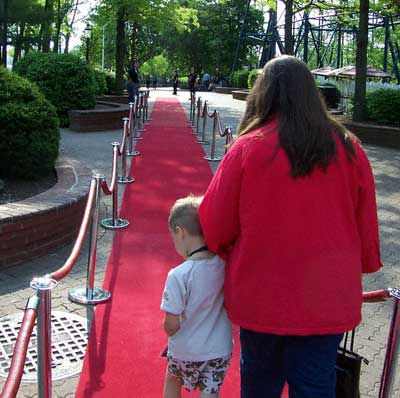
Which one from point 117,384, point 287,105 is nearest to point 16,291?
point 117,384

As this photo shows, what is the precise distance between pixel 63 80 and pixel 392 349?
13133mm

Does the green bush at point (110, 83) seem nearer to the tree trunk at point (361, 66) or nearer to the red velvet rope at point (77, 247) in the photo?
the tree trunk at point (361, 66)

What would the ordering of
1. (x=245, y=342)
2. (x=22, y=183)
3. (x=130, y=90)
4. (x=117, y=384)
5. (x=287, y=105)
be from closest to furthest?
1. (x=287, y=105)
2. (x=245, y=342)
3. (x=117, y=384)
4. (x=22, y=183)
5. (x=130, y=90)

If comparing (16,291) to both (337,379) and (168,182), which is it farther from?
(168,182)

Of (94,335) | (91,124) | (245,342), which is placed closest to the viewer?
(245,342)

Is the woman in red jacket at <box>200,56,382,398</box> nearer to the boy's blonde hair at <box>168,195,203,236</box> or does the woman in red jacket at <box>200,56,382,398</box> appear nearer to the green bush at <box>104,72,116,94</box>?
the boy's blonde hair at <box>168,195,203,236</box>

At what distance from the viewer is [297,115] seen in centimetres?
214

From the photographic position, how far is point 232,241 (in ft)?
7.46

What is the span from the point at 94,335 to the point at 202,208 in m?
2.19

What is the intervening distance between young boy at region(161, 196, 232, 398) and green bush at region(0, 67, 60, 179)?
4864mm

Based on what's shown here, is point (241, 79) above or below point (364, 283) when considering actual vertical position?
above

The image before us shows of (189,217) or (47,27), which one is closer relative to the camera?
(189,217)

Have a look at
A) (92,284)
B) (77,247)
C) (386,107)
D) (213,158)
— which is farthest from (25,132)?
(386,107)

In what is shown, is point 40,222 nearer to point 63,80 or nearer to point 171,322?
point 171,322
